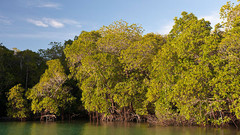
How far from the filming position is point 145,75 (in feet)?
79.6

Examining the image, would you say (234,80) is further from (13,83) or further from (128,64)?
(13,83)

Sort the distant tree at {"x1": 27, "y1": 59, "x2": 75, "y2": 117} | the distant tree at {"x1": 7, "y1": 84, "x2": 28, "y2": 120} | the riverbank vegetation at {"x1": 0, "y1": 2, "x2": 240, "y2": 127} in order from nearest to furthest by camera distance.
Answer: the riverbank vegetation at {"x1": 0, "y1": 2, "x2": 240, "y2": 127}
the distant tree at {"x1": 27, "y1": 59, "x2": 75, "y2": 117}
the distant tree at {"x1": 7, "y1": 84, "x2": 28, "y2": 120}

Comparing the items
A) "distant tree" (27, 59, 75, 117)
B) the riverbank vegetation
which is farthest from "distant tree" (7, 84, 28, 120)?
"distant tree" (27, 59, 75, 117)

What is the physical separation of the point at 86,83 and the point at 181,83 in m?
10.5

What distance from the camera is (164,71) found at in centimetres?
1827

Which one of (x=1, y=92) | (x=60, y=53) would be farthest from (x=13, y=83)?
(x=60, y=53)

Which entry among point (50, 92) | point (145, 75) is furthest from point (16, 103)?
point (145, 75)

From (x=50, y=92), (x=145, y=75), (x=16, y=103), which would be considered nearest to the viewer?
(x=145, y=75)

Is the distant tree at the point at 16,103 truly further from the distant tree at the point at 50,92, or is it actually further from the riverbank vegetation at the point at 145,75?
the distant tree at the point at 50,92

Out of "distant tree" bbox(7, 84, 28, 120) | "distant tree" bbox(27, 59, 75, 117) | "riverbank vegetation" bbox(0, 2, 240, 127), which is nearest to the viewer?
"riverbank vegetation" bbox(0, 2, 240, 127)

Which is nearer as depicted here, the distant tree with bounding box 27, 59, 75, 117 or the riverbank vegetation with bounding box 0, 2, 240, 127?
the riverbank vegetation with bounding box 0, 2, 240, 127

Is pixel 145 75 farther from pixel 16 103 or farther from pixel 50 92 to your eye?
pixel 16 103

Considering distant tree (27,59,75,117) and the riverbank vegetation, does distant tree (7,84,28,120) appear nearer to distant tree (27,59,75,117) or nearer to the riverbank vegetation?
the riverbank vegetation

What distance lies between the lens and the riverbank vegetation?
15.6 meters
